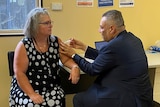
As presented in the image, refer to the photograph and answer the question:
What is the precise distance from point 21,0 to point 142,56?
1452mm

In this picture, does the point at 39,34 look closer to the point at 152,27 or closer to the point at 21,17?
the point at 21,17

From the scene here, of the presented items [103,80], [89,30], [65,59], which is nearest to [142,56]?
[103,80]

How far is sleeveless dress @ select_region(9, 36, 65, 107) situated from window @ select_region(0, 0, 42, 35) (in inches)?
22.2

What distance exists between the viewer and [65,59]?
233 centimetres

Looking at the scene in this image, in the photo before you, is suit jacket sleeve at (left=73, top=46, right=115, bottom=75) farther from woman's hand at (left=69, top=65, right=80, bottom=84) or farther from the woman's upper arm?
the woman's upper arm

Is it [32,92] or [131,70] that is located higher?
[131,70]

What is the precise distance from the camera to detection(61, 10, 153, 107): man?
1.88 meters

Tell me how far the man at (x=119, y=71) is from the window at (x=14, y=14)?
3.58 ft

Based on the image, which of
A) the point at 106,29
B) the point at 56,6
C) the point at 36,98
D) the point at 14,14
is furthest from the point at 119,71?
the point at 14,14

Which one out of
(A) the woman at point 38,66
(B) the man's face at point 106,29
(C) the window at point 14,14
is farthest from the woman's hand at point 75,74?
(C) the window at point 14,14

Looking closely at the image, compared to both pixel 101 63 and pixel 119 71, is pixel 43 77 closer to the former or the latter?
pixel 101 63

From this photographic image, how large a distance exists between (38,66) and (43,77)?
11cm

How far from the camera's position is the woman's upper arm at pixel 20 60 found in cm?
214

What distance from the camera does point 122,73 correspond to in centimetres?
188
